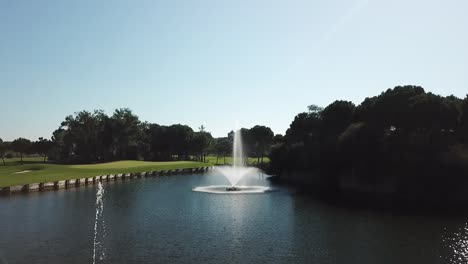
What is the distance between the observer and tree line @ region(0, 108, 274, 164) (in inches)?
5960

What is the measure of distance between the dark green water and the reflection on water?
0.08 m

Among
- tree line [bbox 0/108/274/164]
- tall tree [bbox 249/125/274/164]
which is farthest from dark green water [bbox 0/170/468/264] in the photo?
tall tree [bbox 249/125/274/164]

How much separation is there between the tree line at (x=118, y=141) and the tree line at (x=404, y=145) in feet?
306

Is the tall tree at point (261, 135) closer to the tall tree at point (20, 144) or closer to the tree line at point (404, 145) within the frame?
the tree line at point (404, 145)

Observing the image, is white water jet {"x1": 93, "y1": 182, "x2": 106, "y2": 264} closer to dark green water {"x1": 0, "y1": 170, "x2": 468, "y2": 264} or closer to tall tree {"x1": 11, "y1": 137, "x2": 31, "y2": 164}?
dark green water {"x1": 0, "y1": 170, "x2": 468, "y2": 264}

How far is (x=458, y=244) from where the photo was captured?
105ft

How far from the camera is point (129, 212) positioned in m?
45.8

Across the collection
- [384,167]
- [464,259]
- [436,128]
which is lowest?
[464,259]

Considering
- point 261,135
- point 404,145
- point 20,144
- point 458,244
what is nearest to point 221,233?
point 458,244

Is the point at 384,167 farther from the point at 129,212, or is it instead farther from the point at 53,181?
the point at 53,181

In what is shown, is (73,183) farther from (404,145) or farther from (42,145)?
(42,145)

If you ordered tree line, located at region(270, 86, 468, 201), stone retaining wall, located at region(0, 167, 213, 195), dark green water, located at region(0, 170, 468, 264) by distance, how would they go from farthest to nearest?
tree line, located at region(270, 86, 468, 201) < stone retaining wall, located at region(0, 167, 213, 195) < dark green water, located at region(0, 170, 468, 264)

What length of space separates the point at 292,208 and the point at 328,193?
21264mm

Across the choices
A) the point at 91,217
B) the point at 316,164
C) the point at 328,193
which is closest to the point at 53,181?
the point at 91,217
